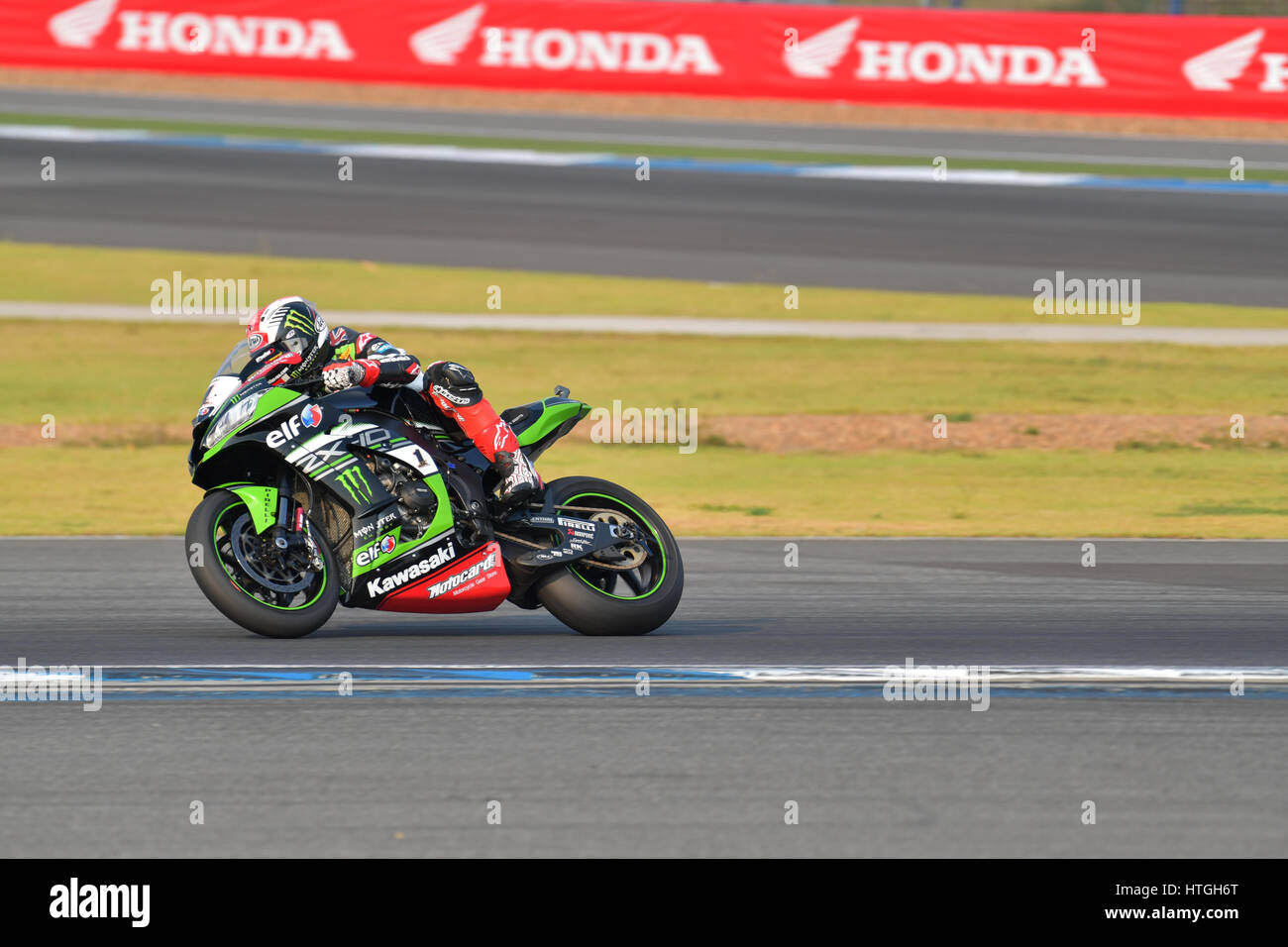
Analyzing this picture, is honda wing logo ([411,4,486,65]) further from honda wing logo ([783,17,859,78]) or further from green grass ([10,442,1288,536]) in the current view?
green grass ([10,442,1288,536])

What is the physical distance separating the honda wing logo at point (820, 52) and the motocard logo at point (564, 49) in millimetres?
1277

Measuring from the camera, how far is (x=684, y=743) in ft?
23.0

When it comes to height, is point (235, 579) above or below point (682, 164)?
below

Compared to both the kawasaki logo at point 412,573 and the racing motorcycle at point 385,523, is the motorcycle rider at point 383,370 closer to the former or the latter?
the racing motorcycle at point 385,523

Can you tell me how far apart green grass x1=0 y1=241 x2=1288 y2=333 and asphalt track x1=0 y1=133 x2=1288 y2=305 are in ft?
0.96

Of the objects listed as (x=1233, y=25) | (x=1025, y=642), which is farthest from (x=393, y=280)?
(x=1025, y=642)

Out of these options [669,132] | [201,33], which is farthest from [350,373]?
[201,33]

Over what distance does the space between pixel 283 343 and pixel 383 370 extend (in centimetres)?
49

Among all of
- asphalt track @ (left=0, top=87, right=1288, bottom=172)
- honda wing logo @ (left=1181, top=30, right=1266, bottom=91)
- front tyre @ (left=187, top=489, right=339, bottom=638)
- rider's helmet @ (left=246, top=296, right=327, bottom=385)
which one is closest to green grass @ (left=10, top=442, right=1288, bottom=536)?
rider's helmet @ (left=246, top=296, right=327, bottom=385)

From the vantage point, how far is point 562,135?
3042 centimetres

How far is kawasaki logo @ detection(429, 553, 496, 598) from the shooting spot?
860 cm

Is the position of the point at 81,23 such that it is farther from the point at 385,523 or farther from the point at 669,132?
the point at 385,523

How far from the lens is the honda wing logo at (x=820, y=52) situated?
29.4m
